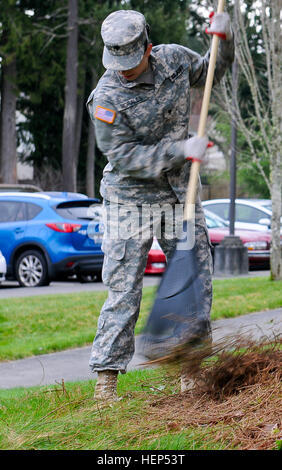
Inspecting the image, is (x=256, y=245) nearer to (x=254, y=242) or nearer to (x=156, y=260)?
(x=254, y=242)

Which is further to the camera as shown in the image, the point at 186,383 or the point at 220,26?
the point at 220,26

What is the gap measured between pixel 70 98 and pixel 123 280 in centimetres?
2479

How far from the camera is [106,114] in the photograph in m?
4.55

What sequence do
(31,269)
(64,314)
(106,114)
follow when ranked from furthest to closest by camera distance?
1. (31,269)
2. (64,314)
3. (106,114)

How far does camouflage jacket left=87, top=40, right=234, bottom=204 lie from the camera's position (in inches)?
181

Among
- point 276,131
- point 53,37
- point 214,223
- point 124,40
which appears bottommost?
A: point 214,223

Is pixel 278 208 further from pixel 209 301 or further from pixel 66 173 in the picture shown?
pixel 66 173

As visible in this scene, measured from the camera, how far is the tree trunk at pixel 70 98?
28.7 m

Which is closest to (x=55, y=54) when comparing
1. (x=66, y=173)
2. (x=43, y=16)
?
(x=43, y=16)

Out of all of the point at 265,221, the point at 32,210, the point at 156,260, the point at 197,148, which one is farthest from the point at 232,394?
the point at 265,221

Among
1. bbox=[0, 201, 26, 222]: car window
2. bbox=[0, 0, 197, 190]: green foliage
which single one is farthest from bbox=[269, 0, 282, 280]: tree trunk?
bbox=[0, 0, 197, 190]: green foliage

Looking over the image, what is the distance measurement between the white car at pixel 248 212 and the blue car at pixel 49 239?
5267mm

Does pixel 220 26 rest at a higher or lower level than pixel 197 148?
higher

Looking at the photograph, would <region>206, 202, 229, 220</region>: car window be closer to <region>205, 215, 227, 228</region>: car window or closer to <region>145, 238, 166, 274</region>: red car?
<region>205, 215, 227, 228</region>: car window
